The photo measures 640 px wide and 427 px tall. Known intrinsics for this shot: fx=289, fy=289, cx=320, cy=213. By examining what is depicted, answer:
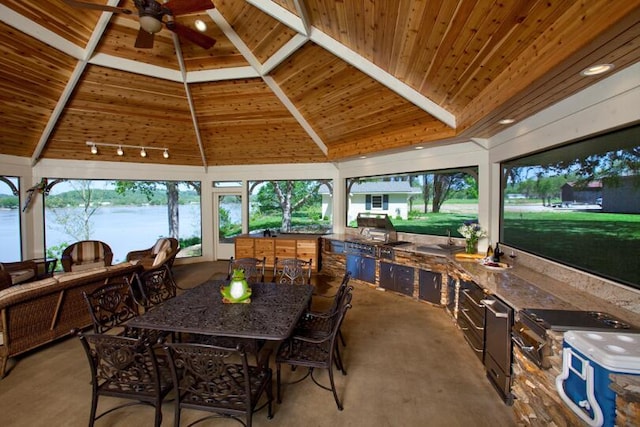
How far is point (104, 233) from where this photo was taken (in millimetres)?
7082

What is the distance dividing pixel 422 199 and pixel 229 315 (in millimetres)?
4073

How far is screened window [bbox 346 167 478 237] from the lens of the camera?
464 centimetres

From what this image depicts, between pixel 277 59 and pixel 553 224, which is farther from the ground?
pixel 277 59

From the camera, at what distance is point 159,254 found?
5.37m

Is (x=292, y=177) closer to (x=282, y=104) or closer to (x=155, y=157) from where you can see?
(x=282, y=104)

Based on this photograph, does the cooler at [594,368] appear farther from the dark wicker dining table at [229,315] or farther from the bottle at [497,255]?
the bottle at [497,255]

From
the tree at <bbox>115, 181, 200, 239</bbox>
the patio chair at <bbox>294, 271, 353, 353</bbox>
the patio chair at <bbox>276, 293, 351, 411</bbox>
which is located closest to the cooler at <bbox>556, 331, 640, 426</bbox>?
the patio chair at <bbox>276, 293, 351, 411</bbox>

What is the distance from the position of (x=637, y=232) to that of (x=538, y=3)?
1688 mm

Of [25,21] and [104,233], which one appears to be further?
[104,233]

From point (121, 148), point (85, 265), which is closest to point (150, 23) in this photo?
point (121, 148)

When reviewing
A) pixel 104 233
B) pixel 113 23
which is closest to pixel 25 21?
pixel 113 23

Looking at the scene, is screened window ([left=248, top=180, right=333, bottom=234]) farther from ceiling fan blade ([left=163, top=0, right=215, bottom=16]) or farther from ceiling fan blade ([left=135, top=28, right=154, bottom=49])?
ceiling fan blade ([left=163, top=0, right=215, bottom=16])

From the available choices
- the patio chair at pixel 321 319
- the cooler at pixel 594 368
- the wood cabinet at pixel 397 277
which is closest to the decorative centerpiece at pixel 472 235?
the wood cabinet at pixel 397 277

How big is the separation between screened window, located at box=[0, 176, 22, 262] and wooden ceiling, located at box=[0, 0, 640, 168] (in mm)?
673
